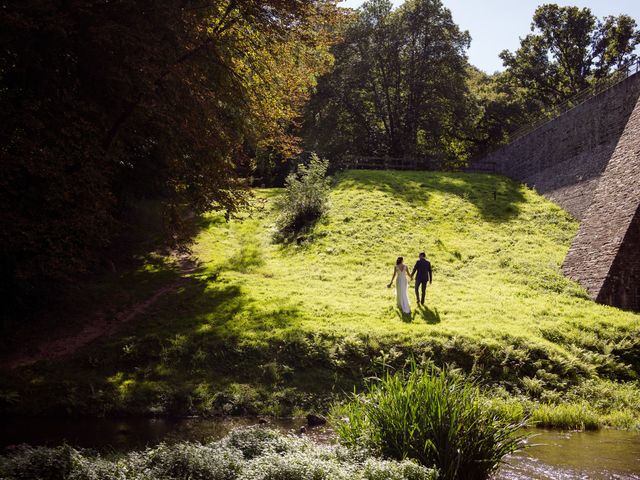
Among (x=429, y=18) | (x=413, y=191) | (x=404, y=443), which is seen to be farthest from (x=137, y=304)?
(x=429, y=18)

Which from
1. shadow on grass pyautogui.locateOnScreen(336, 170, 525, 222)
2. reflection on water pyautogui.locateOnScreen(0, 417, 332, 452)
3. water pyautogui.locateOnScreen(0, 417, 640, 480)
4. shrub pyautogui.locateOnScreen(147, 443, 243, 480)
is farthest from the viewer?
shadow on grass pyautogui.locateOnScreen(336, 170, 525, 222)

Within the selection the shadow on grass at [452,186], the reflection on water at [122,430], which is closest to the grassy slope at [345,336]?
the reflection on water at [122,430]

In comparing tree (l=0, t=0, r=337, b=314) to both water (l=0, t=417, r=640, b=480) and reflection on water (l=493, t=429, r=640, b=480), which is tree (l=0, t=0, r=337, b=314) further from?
reflection on water (l=493, t=429, r=640, b=480)

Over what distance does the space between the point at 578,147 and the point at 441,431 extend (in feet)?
103

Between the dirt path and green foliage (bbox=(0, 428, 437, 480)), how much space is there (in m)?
8.63

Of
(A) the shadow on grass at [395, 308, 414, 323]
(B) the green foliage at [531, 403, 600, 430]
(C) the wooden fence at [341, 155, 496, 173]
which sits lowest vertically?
(B) the green foliage at [531, 403, 600, 430]

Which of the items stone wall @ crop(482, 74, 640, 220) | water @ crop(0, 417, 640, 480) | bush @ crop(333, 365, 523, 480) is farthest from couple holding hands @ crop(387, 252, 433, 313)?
stone wall @ crop(482, 74, 640, 220)

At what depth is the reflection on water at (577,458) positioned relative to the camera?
766cm

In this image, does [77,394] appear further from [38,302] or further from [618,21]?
[618,21]

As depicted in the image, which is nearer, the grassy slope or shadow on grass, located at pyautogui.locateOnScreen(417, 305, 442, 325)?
the grassy slope

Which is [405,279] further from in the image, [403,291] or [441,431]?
[441,431]

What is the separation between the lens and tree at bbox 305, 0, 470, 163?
46.3 metres

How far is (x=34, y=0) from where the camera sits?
35.9ft

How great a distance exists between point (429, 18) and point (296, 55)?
33.8m
